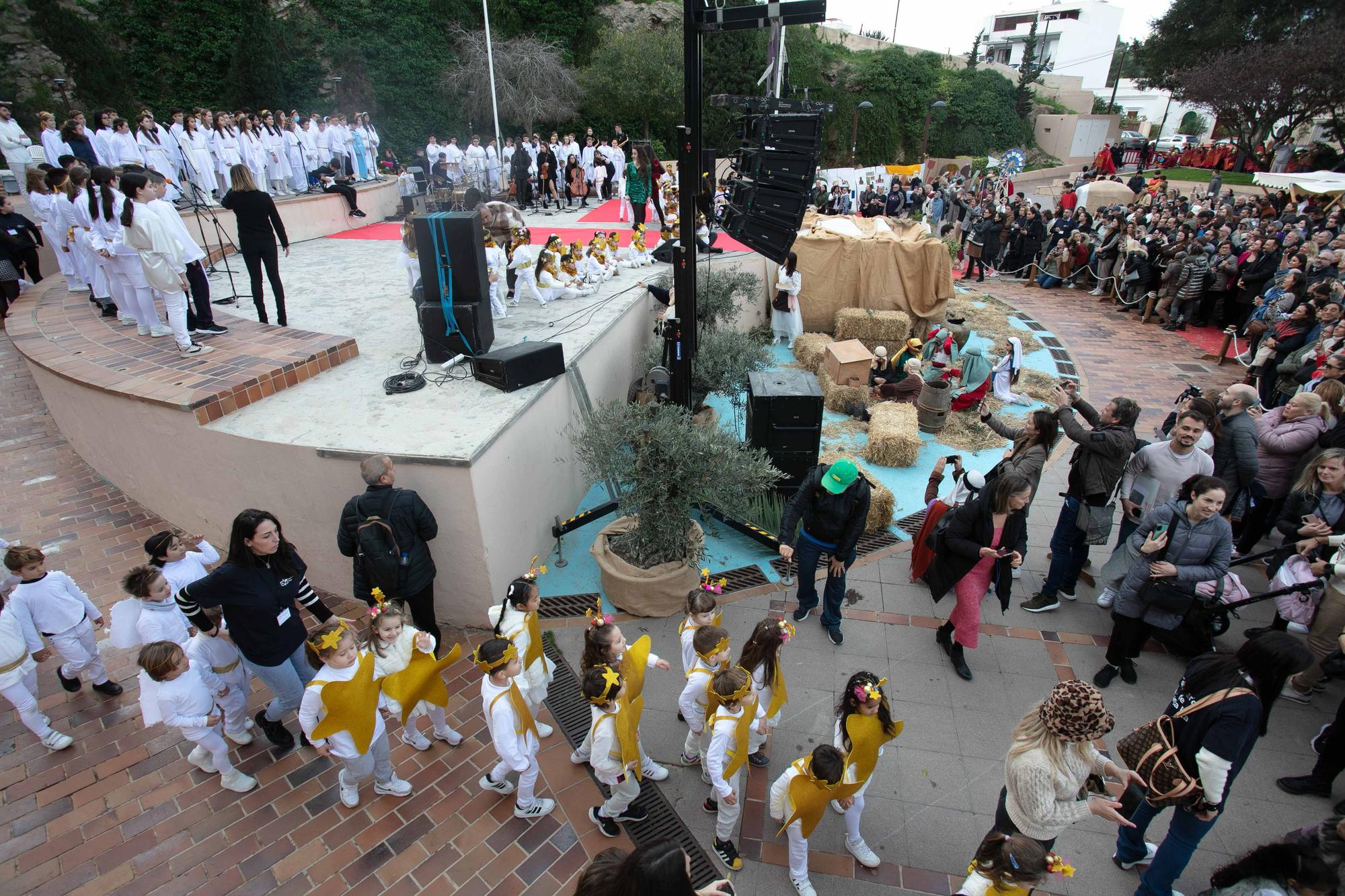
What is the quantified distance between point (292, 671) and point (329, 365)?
134 inches

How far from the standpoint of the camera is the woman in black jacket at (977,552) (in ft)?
14.8

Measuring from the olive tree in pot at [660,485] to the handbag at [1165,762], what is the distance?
2.81 metres

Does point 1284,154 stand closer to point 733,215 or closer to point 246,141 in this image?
point 733,215

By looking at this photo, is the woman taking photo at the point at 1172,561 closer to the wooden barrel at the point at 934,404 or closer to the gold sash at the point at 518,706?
the gold sash at the point at 518,706

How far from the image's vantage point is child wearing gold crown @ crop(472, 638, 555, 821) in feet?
11.3

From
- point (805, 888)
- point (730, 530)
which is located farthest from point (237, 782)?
point (730, 530)

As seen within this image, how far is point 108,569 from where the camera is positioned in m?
5.76

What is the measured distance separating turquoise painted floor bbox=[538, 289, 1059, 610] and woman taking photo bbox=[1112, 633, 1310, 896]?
3.20m

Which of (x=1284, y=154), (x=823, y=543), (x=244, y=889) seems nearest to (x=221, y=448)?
(x=244, y=889)

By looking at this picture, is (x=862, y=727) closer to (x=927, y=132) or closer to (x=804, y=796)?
(x=804, y=796)

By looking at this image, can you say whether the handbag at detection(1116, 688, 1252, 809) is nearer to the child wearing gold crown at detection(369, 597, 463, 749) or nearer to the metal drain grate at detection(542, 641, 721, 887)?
the metal drain grate at detection(542, 641, 721, 887)

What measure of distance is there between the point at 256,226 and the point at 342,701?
5846 millimetres

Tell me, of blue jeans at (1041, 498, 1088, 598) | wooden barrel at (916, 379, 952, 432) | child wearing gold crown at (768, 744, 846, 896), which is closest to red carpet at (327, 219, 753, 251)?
wooden barrel at (916, 379, 952, 432)

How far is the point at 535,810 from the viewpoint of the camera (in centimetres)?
384
